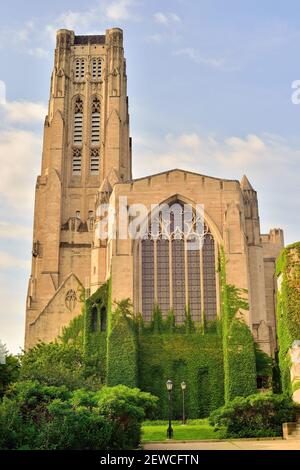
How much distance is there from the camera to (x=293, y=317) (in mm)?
36031

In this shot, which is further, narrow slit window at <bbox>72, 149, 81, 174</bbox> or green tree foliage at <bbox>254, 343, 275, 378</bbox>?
narrow slit window at <bbox>72, 149, 81, 174</bbox>

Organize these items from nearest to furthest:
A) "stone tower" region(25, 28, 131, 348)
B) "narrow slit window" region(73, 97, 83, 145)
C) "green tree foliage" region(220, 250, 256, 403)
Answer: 1. "green tree foliage" region(220, 250, 256, 403)
2. "stone tower" region(25, 28, 131, 348)
3. "narrow slit window" region(73, 97, 83, 145)

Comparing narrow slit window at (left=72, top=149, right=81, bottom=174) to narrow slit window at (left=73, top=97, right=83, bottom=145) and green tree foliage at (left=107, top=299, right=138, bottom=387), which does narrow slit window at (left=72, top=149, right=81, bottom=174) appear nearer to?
narrow slit window at (left=73, top=97, right=83, bottom=145)

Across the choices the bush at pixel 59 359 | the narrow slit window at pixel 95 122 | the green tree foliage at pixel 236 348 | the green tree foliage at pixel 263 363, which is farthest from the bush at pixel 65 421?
the narrow slit window at pixel 95 122

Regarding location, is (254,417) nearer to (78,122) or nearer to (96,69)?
(78,122)

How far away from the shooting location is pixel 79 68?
7550 centimetres

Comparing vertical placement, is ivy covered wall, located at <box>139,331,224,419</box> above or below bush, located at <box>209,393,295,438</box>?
above

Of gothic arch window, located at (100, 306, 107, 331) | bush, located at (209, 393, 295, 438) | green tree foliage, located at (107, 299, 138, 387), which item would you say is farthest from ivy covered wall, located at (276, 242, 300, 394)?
gothic arch window, located at (100, 306, 107, 331)

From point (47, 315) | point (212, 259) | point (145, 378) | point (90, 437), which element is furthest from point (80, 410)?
point (47, 315)

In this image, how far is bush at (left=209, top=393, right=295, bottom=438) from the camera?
29.3 m

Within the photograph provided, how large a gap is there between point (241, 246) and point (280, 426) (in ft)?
57.2

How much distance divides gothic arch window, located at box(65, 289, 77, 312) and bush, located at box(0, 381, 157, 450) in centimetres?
2799

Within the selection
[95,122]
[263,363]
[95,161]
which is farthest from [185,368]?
[95,122]
